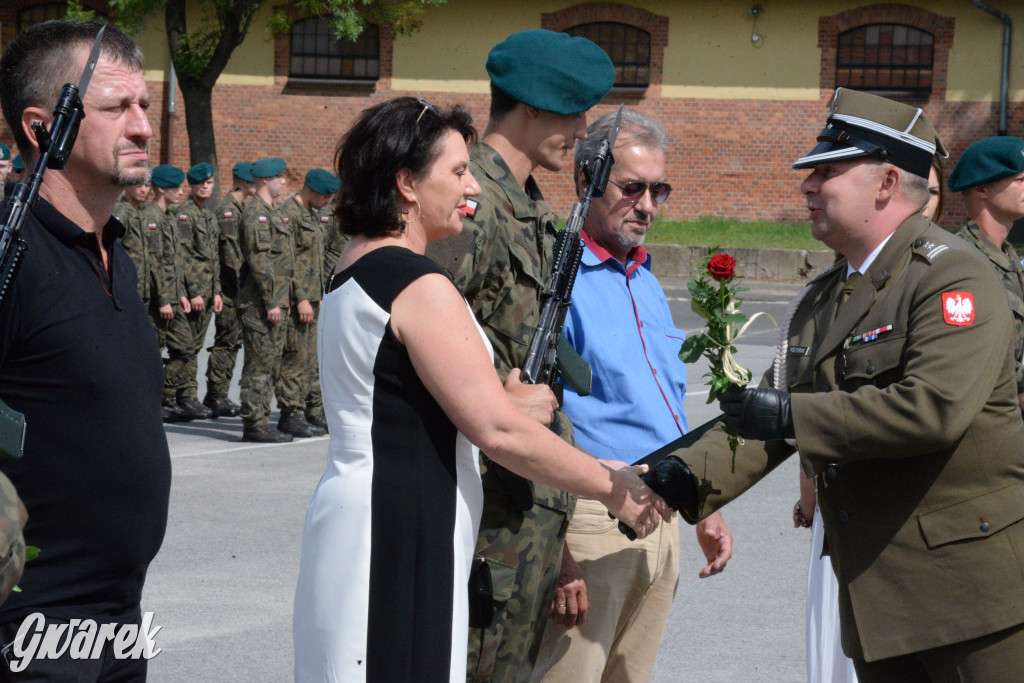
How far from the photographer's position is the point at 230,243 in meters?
11.8

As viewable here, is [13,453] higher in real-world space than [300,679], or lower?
higher

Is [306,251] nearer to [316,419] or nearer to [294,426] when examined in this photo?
[316,419]

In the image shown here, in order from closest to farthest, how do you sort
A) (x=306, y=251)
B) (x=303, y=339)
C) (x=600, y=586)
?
(x=600, y=586)
(x=303, y=339)
(x=306, y=251)

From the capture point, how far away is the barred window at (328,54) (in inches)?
1111

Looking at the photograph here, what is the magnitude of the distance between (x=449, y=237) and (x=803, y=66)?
82.0 ft

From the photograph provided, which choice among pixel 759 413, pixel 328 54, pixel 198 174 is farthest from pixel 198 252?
pixel 328 54

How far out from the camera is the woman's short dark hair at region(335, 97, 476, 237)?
2.78m

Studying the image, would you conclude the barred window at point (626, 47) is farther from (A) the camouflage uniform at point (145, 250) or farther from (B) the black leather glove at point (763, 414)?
(B) the black leather glove at point (763, 414)

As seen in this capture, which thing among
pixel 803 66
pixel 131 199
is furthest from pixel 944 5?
pixel 131 199

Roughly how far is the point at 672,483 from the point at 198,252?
9634mm

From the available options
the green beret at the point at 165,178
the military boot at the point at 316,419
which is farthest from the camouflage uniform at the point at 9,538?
the green beret at the point at 165,178

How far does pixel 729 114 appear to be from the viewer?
88.6 feet

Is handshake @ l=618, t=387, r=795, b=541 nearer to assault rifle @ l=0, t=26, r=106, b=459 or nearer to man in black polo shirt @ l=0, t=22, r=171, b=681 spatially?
man in black polo shirt @ l=0, t=22, r=171, b=681

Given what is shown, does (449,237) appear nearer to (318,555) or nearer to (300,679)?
(318,555)
